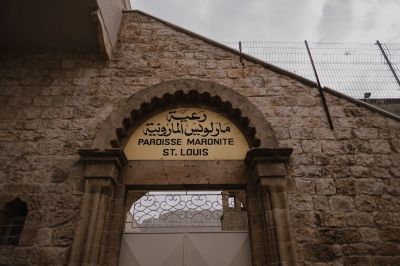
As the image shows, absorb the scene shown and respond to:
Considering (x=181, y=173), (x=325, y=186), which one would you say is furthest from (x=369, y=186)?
(x=181, y=173)

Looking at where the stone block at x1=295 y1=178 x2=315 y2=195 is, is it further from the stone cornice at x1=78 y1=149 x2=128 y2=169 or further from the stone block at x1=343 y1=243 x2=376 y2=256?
the stone cornice at x1=78 y1=149 x2=128 y2=169

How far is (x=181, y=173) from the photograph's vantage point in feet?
14.7

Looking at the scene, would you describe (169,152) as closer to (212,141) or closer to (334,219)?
(212,141)

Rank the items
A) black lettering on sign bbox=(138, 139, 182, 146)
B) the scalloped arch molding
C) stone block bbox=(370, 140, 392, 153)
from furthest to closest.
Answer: black lettering on sign bbox=(138, 139, 182, 146), the scalloped arch molding, stone block bbox=(370, 140, 392, 153)

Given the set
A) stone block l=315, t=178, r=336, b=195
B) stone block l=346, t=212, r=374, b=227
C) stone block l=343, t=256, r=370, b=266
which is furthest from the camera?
stone block l=315, t=178, r=336, b=195

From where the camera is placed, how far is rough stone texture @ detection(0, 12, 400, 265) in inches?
149

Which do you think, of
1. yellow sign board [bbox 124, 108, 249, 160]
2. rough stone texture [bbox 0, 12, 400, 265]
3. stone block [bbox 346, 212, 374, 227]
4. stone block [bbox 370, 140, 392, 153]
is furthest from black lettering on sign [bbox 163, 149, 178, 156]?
stone block [bbox 370, 140, 392, 153]

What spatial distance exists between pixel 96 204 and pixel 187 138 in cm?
175

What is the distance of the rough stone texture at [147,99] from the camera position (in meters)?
3.79

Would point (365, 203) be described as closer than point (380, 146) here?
Yes

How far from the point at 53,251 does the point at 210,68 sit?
375cm

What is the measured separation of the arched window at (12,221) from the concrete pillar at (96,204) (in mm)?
982

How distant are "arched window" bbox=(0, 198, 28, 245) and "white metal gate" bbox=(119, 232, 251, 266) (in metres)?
1.50

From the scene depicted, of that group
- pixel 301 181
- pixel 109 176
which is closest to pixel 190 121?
pixel 109 176
